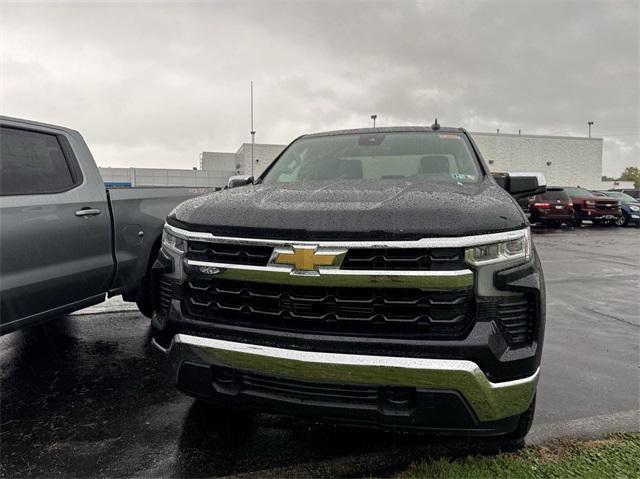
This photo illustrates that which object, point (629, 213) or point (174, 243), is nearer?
point (174, 243)

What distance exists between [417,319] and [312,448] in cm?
113

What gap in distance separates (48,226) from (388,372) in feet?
8.70

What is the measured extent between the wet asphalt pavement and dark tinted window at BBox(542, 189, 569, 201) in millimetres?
16190

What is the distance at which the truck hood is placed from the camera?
6.37 ft

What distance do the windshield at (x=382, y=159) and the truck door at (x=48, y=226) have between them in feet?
4.73

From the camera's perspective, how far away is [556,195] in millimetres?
19500

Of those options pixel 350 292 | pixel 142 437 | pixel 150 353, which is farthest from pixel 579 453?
pixel 150 353

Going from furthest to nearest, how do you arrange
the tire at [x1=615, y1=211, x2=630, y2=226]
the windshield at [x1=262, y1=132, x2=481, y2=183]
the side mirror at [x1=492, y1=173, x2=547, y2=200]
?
the tire at [x1=615, y1=211, x2=630, y2=226] → the side mirror at [x1=492, y1=173, x2=547, y2=200] → the windshield at [x1=262, y1=132, x2=481, y2=183]

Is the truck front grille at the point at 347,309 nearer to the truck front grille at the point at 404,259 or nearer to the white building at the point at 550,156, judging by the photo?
the truck front grille at the point at 404,259

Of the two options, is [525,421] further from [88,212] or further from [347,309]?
[88,212]

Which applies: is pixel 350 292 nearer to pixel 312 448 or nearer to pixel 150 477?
pixel 312 448

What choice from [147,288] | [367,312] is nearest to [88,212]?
[147,288]

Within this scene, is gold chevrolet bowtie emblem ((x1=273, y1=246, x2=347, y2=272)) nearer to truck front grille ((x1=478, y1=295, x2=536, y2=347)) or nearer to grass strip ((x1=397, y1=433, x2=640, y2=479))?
truck front grille ((x1=478, y1=295, x2=536, y2=347))

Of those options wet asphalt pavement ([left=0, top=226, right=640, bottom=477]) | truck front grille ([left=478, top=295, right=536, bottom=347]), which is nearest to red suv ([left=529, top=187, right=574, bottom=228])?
wet asphalt pavement ([left=0, top=226, right=640, bottom=477])
